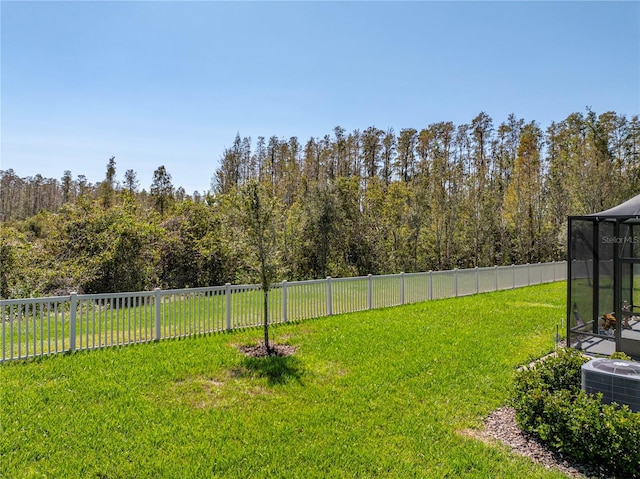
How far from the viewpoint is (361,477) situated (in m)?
2.80

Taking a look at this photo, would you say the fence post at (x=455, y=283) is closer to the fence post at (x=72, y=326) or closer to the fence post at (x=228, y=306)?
the fence post at (x=228, y=306)

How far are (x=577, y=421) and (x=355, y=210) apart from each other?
1684 cm

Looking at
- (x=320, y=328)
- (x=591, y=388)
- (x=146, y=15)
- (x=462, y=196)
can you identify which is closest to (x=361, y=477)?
(x=591, y=388)

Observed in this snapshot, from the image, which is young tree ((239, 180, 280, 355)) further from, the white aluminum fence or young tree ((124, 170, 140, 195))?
young tree ((124, 170, 140, 195))

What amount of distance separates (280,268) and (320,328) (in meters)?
1.66

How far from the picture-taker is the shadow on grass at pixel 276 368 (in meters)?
4.75

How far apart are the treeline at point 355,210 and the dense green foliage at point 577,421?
4138 millimetres

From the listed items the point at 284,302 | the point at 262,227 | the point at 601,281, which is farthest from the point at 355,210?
the point at 262,227

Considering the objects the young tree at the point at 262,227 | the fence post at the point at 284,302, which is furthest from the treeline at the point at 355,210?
the fence post at the point at 284,302

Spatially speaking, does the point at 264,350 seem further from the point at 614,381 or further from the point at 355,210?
the point at 355,210

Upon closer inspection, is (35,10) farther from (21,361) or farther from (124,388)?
(124,388)

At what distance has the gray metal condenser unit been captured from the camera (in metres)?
3.29

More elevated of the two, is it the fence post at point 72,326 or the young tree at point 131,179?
the young tree at point 131,179

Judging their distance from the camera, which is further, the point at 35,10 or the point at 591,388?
the point at 35,10
